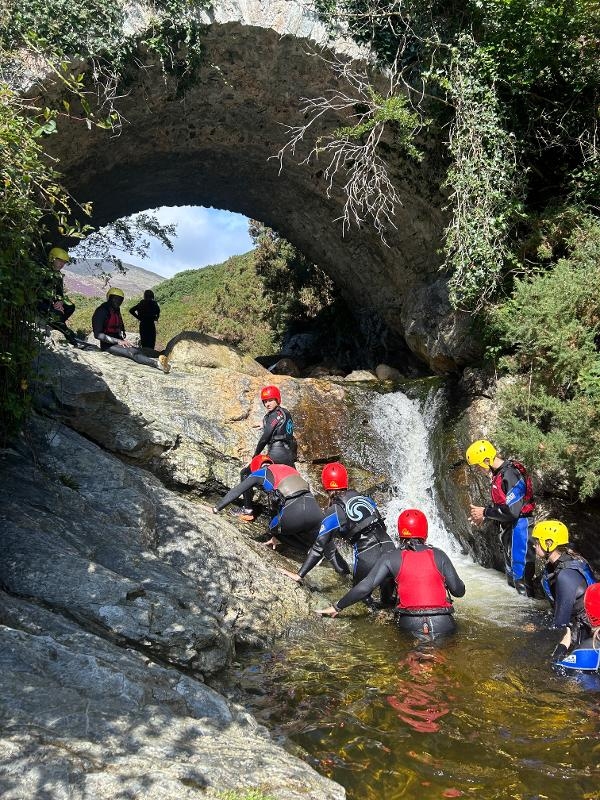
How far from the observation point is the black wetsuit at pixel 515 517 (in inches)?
319

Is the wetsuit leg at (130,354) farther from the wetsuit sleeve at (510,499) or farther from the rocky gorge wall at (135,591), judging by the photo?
the wetsuit sleeve at (510,499)

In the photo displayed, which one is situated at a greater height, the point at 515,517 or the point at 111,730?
the point at 515,517

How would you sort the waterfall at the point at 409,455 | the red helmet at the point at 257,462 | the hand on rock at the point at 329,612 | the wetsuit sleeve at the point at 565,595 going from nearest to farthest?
the wetsuit sleeve at the point at 565,595 < the hand on rock at the point at 329,612 < the red helmet at the point at 257,462 < the waterfall at the point at 409,455

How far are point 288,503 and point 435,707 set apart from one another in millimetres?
3665

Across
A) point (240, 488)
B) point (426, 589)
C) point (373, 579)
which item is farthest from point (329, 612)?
point (240, 488)

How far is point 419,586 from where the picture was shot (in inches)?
253

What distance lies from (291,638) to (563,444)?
4536mm

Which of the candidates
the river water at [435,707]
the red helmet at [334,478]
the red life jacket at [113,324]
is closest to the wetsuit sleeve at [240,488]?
the red helmet at [334,478]

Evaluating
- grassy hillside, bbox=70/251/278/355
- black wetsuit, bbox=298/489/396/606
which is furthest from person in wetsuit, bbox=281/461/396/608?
grassy hillside, bbox=70/251/278/355

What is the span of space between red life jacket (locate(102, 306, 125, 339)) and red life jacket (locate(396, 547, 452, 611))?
794cm

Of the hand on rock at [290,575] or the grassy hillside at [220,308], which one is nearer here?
the hand on rock at [290,575]

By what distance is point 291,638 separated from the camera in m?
6.75

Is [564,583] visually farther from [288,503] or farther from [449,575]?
[288,503]

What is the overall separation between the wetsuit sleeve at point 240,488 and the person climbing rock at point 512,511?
2.97m
